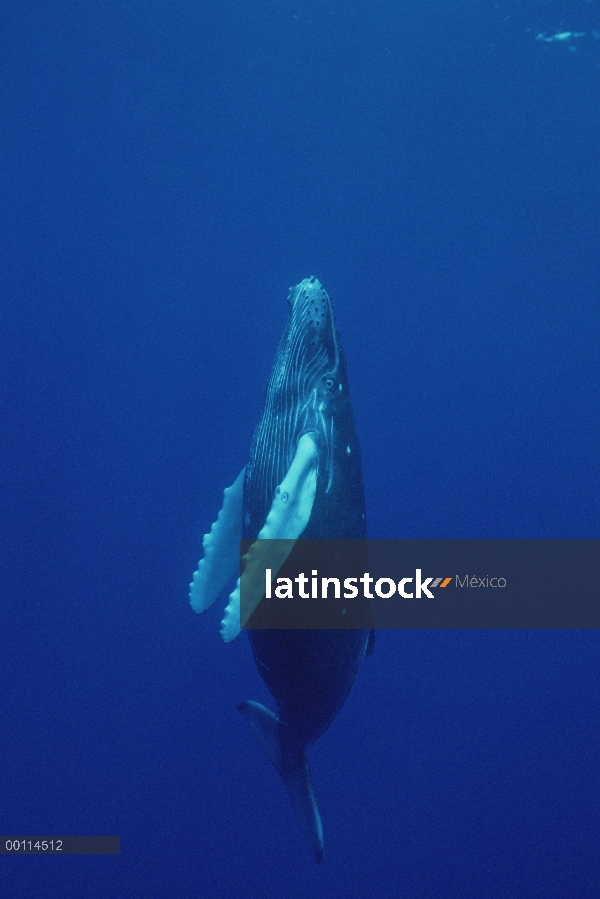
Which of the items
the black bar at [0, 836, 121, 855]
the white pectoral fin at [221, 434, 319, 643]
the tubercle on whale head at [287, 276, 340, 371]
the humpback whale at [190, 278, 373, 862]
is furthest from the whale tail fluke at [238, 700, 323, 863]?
the black bar at [0, 836, 121, 855]

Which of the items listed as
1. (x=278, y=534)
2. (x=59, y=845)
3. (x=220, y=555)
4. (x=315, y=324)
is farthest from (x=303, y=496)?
(x=59, y=845)

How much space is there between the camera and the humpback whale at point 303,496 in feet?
14.1

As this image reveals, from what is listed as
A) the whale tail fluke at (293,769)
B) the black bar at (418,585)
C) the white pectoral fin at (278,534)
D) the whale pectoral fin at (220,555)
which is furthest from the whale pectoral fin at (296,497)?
the whale tail fluke at (293,769)

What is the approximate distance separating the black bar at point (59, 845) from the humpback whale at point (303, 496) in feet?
18.0

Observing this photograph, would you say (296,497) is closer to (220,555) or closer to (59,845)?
(220,555)

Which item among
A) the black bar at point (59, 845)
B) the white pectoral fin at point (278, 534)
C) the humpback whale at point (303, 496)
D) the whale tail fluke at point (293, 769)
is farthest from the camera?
the black bar at point (59, 845)

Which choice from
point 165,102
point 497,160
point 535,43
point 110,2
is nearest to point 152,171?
point 165,102

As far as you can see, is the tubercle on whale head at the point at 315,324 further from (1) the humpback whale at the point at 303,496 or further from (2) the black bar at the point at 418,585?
(2) the black bar at the point at 418,585

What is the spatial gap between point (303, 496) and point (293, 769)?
3394 mm

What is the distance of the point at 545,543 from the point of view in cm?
1176

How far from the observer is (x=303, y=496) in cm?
416

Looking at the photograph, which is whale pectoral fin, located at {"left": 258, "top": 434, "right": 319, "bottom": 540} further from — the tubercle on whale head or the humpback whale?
the tubercle on whale head

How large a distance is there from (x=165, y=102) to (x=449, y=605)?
11891mm

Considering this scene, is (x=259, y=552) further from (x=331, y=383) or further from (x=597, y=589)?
(x=597, y=589)
